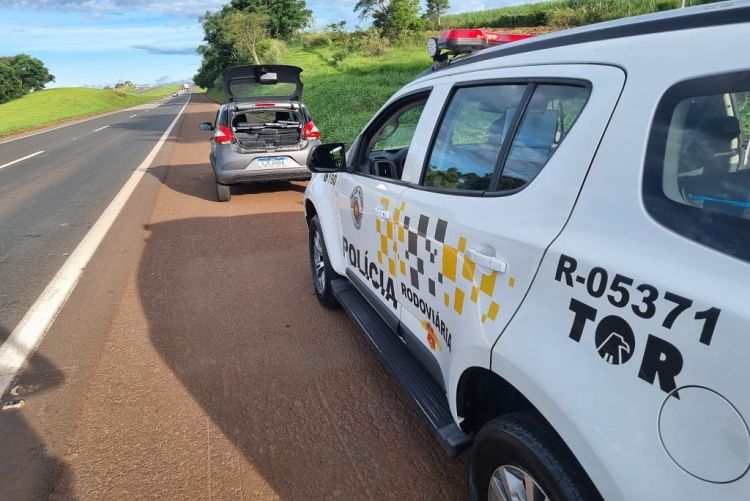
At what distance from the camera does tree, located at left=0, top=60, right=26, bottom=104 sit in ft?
226

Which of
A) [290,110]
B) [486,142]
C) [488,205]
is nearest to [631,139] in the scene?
[488,205]

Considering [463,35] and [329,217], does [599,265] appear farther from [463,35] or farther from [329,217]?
[329,217]

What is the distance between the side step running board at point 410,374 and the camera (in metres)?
2.06

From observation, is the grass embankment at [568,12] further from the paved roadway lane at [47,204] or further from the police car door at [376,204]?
the police car door at [376,204]

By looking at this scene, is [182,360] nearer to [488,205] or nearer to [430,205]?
[430,205]

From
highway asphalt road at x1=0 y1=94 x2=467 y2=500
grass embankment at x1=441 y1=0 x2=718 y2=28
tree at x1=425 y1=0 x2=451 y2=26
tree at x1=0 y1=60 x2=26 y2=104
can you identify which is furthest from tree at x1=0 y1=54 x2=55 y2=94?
highway asphalt road at x1=0 y1=94 x2=467 y2=500

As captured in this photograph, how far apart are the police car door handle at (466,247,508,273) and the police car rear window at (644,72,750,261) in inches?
19.5

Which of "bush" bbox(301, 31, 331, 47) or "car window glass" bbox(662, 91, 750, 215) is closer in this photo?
"car window glass" bbox(662, 91, 750, 215)

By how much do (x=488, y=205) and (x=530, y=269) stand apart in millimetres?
388

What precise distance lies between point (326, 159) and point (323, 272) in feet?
3.31

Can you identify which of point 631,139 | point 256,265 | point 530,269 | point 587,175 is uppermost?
point 631,139

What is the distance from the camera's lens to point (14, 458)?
267 centimetres

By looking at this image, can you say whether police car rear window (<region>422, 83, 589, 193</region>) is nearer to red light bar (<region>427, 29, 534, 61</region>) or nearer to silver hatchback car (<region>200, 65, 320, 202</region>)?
red light bar (<region>427, 29, 534, 61</region>)

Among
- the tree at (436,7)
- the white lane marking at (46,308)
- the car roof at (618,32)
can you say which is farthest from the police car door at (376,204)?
the tree at (436,7)
